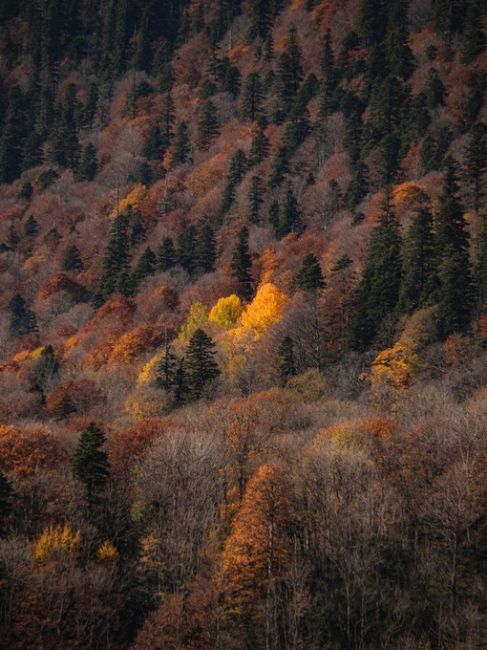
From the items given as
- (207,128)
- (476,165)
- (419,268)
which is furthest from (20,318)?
(476,165)

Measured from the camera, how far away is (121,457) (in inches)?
1924

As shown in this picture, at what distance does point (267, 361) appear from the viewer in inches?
2763

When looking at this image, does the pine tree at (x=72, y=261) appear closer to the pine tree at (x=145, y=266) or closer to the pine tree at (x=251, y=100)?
the pine tree at (x=145, y=266)

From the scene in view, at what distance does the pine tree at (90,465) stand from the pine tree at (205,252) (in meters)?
64.9

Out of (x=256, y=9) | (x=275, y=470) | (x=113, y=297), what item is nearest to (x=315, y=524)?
(x=275, y=470)

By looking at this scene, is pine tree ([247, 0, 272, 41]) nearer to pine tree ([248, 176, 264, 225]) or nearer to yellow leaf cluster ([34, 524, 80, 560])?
pine tree ([248, 176, 264, 225])

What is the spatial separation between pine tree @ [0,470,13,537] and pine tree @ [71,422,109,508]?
14.3 feet

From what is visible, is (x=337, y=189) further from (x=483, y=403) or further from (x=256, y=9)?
(x=256, y=9)

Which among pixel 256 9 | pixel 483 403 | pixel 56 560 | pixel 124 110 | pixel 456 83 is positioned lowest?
pixel 56 560

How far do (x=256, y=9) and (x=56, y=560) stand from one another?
175 meters

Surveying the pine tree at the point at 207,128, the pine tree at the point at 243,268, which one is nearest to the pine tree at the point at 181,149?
the pine tree at the point at 207,128

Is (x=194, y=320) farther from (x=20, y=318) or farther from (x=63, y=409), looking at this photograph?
(x=20, y=318)

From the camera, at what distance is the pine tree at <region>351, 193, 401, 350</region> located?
6906 centimetres

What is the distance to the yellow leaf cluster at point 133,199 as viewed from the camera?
136288 millimetres
